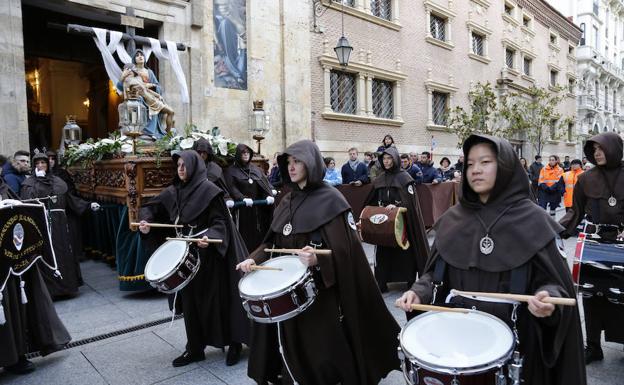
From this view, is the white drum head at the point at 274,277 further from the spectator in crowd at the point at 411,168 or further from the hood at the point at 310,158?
the spectator in crowd at the point at 411,168

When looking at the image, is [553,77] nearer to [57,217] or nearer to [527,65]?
[527,65]

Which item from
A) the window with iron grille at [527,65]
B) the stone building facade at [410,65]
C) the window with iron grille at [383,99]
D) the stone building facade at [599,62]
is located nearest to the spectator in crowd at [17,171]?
the stone building facade at [410,65]

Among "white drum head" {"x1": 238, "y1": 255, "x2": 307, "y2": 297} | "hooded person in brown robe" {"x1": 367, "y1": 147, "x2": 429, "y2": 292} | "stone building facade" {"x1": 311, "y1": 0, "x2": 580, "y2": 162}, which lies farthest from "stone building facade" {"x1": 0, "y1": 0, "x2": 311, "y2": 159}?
"white drum head" {"x1": 238, "y1": 255, "x2": 307, "y2": 297}

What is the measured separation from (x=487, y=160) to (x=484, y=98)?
1933cm

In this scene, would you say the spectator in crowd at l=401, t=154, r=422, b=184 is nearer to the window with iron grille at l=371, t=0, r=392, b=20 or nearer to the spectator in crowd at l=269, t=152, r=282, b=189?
the spectator in crowd at l=269, t=152, r=282, b=189

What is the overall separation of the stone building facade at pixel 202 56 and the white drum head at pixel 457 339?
9039 mm

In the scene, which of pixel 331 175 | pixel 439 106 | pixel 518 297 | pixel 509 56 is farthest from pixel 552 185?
pixel 509 56

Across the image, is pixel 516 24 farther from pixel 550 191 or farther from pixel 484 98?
pixel 550 191

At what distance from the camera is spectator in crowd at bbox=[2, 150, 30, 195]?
6.71 metres

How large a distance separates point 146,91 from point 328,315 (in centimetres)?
591

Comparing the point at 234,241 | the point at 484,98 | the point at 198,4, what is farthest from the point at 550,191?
the point at 234,241

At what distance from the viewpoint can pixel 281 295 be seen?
2973 millimetres

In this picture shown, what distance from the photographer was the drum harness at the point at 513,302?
2.14 m

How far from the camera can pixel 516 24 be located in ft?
84.6
